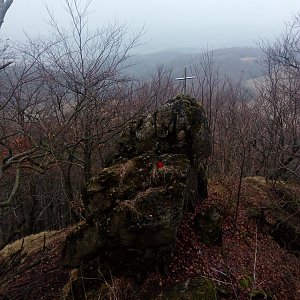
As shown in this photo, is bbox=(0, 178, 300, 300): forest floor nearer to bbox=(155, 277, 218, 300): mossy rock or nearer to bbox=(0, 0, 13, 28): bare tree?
bbox=(155, 277, 218, 300): mossy rock

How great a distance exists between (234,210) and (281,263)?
126cm

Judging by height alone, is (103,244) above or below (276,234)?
above

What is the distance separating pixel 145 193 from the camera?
16.0 ft

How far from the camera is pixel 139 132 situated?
580 cm

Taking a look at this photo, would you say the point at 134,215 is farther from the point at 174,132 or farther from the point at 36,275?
the point at 36,275

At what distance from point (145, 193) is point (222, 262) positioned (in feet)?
5.55

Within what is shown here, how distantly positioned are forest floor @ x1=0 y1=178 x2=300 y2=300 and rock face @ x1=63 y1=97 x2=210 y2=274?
1.20 feet

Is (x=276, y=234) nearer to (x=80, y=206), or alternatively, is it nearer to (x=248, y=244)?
(x=248, y=244)

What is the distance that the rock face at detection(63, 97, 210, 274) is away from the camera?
467 centimetres

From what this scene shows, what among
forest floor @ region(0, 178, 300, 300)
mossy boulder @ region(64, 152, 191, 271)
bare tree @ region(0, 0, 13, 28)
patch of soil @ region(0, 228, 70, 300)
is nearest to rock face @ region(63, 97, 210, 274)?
mossy boulder @ region(64, 152, 191, 271)

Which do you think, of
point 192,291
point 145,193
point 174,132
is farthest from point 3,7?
point 192,291

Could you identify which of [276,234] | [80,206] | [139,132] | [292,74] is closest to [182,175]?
[139,132]

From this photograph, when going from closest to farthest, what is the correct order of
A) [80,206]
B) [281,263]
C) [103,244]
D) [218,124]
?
[103,244], [281,263], [80,206], [218,124]

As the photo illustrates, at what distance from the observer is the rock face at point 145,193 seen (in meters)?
4.67
